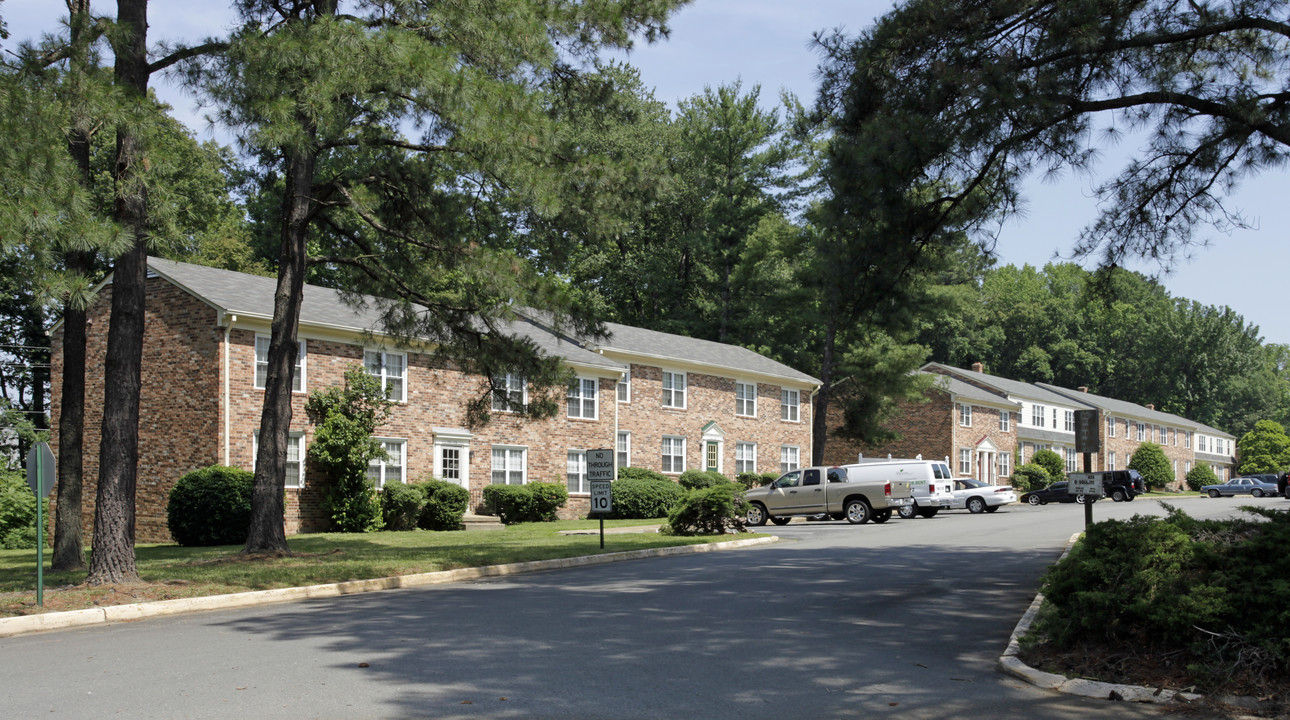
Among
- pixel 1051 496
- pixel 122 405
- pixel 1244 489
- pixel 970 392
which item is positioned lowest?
pixel 1244 489

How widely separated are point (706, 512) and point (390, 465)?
398 inches

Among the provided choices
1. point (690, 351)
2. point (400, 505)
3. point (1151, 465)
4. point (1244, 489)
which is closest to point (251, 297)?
point (400, 505)

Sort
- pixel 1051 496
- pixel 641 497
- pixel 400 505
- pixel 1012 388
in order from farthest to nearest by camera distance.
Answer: pixel 1012 388 → pixel 1051 496 → pixel 641 497 → pixel 400 505

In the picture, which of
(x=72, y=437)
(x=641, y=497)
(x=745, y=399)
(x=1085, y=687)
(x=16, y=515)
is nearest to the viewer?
(x=1085, y=687)

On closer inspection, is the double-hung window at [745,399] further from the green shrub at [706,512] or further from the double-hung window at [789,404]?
the green shrub at [706,512]

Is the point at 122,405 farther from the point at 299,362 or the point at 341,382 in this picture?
the point at 341,382

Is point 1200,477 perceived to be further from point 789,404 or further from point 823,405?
point 789,404

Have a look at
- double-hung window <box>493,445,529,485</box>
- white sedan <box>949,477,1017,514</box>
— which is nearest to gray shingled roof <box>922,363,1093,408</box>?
white sedan <box>949,477,1017,514</box>

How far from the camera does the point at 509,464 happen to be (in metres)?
33.5

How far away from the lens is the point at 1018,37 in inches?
490

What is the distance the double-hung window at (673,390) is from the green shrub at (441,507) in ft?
42.8

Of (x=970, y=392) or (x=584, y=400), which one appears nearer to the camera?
(x=584, y=400)

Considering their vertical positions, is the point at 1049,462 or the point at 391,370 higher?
the point at 391,370

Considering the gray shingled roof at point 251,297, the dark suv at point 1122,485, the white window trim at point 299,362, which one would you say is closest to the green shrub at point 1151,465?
the dark suv at point 1122,485
